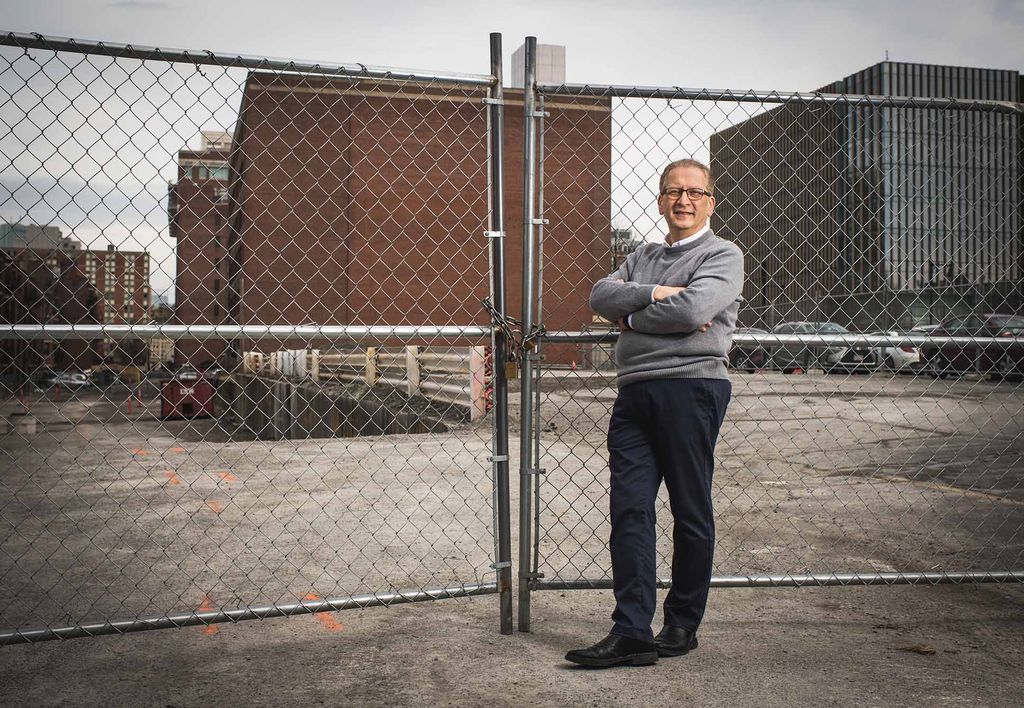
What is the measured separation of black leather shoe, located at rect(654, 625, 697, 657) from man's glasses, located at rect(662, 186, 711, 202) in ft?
6.16

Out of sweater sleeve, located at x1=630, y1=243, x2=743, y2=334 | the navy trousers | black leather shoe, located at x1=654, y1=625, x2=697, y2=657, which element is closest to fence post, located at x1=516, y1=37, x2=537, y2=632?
the navy trousers

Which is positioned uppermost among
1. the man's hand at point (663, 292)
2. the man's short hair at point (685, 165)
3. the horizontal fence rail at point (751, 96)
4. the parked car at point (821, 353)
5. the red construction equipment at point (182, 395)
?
the horizontal fence rail at point (751, 96)

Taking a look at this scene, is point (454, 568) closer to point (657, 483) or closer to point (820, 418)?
point (657, 483)

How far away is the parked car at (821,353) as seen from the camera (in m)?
4.71

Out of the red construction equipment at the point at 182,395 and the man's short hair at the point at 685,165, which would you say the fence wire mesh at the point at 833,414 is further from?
the red construction equipment at the point at 182,395

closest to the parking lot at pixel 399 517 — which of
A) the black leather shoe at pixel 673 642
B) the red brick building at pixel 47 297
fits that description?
the red brick building at pixel 47 297

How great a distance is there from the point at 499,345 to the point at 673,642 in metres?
1.54

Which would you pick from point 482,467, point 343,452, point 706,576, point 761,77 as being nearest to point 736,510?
point 482,467

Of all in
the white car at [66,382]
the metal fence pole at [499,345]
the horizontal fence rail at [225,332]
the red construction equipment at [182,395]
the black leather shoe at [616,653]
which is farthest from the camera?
the red construction equipment at [182,395]

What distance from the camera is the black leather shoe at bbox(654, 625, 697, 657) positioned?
3.77 m

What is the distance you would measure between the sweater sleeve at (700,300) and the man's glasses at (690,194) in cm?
25

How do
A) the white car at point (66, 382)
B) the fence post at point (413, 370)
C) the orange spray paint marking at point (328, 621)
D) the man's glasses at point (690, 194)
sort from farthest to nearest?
1. the fence post at point (413, 370)
2. the white car at point (66, 382)
3. the orange spray paint marking at point (328, 621)
4. the man's glasses at point (690, 194)

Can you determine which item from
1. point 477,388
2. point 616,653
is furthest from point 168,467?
point 616,653

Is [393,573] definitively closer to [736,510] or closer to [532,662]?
[532,662]
